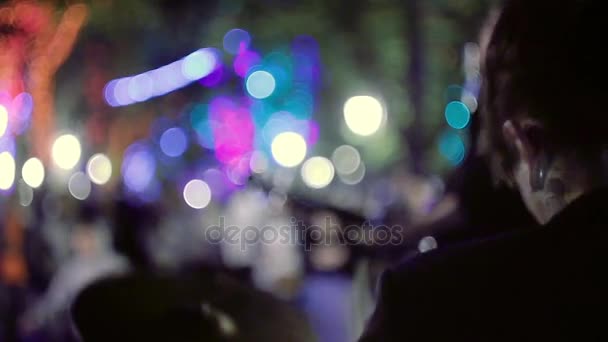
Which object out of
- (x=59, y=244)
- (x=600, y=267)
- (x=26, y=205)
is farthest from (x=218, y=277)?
(x=600, y=267)

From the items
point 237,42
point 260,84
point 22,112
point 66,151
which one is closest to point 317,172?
point 260,84

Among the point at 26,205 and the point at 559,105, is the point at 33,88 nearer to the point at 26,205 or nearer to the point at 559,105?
the point at 26,205

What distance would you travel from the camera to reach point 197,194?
134cm

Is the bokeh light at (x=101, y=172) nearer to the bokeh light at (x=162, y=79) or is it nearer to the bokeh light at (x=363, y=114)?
the bokeh light at (x=162, y=79)

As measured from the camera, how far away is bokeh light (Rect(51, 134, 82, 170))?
4.65ft

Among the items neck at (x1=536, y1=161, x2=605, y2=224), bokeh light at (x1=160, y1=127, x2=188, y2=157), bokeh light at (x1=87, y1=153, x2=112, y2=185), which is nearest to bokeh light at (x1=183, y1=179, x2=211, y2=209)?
bokeh light at (x1=160, y1=127, x2=188, y2=157)

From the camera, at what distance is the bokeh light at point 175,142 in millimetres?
1361

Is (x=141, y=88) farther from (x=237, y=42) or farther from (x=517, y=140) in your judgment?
(x=517, y=140)

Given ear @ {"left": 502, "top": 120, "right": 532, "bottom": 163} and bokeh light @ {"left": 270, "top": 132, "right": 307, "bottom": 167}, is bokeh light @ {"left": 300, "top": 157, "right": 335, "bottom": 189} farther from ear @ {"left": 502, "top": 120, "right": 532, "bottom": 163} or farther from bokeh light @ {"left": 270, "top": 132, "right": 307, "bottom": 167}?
ear @ {"left": 502, "top": 120, "right": 532, "bottom": 163}

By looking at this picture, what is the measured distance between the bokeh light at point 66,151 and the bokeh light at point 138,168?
4.5 inches

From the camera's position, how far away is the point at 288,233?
1287 mm

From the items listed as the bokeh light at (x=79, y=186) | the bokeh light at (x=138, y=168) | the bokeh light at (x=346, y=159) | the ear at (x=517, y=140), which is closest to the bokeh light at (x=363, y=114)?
the bokeh light at (x=346, y=159)

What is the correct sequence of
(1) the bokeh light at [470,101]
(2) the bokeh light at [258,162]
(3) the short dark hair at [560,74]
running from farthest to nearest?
(2) the bokeh light at [258,162], (1) the bokeh light at [470,101], (3) the short dark hair at [560,74]

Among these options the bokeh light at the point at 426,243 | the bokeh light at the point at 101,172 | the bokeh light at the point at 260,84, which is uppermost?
the bokeh light at the point at 101,172
